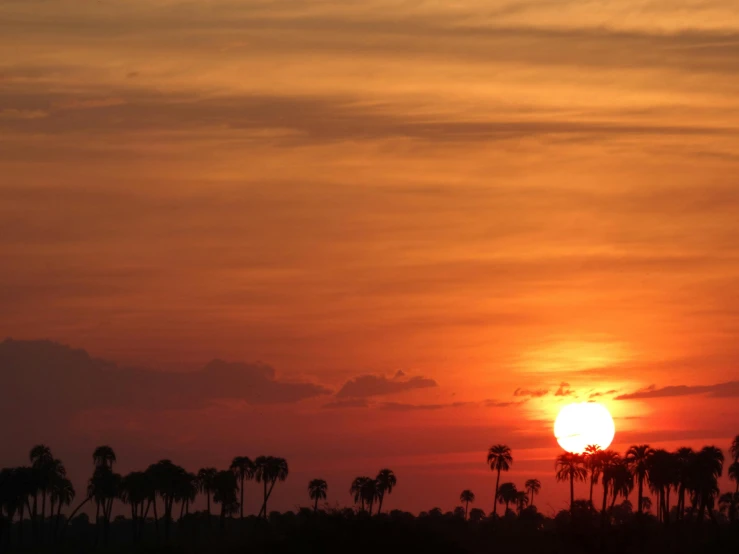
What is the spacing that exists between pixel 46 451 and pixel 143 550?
76.8 m

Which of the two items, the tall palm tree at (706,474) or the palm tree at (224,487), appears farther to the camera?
the palm tree at (224,487)

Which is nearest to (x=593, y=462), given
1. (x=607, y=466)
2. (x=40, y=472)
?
(x=607, y=466)

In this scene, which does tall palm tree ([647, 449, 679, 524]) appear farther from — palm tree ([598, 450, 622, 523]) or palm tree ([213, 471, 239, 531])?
palm tree ([213, 471, 239, 531])

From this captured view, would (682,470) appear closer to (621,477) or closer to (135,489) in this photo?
(621,477)

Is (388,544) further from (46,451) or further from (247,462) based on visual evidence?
(46,451)

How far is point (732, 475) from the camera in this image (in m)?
169

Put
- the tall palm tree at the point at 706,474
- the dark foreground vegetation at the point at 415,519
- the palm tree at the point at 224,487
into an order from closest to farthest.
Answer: the dark foreground vegetation at the point at 415,519 < the tall palm tree at the point at 706,474 < the palm tree at the point at 224,487

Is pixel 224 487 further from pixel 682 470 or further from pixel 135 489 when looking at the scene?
pixel 682 470

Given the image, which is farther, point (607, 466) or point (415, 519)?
point (607, 466)

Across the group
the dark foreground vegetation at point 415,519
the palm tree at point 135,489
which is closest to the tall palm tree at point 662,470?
the dark foreground vegetation at point 415,519

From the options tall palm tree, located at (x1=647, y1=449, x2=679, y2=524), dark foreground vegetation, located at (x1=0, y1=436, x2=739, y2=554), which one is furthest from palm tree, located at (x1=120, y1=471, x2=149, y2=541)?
tall palm tree, located at (x1=647, y1=449, x2=679, y2=524)

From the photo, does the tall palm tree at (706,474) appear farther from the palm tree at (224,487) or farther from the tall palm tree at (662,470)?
the palm tree at (224,487)

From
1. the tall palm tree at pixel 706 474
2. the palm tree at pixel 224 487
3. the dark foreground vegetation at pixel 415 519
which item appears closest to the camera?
the dark foreground vegetation at pixel 415 519

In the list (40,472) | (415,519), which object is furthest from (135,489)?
(415,519)
